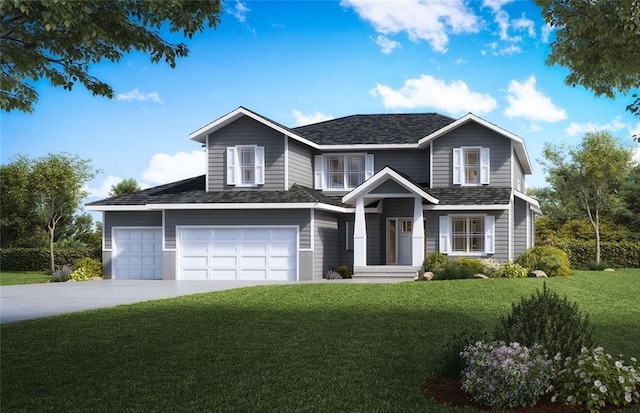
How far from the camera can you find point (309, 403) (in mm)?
7965

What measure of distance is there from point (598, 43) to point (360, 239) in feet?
51.5

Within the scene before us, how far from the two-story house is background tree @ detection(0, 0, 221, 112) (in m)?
12.0

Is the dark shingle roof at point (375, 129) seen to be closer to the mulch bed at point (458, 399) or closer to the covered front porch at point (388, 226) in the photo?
the covered front porch at point (388, 226)

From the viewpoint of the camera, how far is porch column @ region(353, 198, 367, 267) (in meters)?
27.0

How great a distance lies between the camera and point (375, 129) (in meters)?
32.1

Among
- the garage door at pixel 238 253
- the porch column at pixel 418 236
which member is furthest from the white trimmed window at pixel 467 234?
the garage door at pixel 238 253

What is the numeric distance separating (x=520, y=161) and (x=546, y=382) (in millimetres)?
26863

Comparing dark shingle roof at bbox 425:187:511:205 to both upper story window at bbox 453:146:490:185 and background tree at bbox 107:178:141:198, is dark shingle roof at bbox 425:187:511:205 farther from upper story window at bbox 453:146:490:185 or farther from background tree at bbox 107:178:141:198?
background tree at bbox 107:178:141:198

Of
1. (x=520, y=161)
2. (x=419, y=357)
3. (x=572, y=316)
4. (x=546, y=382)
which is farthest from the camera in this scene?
(x=520, y=161)

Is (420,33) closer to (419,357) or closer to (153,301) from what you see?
(153,301)

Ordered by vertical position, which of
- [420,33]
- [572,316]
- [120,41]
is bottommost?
[572,316]

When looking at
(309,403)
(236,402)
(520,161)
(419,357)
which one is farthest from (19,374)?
(520,161)

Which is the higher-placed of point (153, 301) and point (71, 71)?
point (71, 71)

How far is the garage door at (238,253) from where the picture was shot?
26594mm
